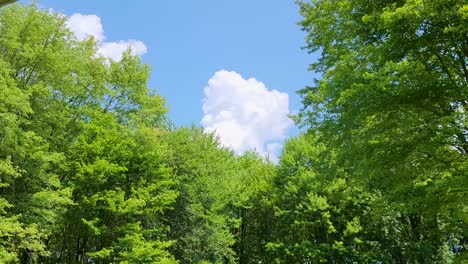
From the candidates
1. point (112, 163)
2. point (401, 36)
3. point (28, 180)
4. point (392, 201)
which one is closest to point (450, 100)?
point (401, 36)

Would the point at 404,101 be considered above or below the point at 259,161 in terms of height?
below

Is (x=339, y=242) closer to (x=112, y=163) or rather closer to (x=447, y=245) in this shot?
(x=447, y=245)

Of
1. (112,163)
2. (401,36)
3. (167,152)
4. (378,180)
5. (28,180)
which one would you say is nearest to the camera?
(401,36)

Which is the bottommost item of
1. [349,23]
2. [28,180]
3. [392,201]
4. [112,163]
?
[392,201]

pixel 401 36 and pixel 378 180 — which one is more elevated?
pixel 401 36

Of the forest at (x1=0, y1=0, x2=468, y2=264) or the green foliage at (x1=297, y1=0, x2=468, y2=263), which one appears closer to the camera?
the green foliage at (x1=297, y1=0, x2=468, y2=263)

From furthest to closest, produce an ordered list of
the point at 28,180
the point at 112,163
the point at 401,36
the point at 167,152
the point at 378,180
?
the point at 167,152
the point at 112,163
the point at 28,180
the point at 378,180
the point at 401,36

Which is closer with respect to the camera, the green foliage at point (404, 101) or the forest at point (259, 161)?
the green foliage at point (404, 101)

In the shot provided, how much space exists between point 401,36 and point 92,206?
53.4ft

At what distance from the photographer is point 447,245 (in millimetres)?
23688

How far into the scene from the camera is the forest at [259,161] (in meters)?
9.28

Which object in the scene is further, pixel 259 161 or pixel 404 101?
pixel 259 161

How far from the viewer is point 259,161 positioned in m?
37.3

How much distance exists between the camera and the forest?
9.28 meters
